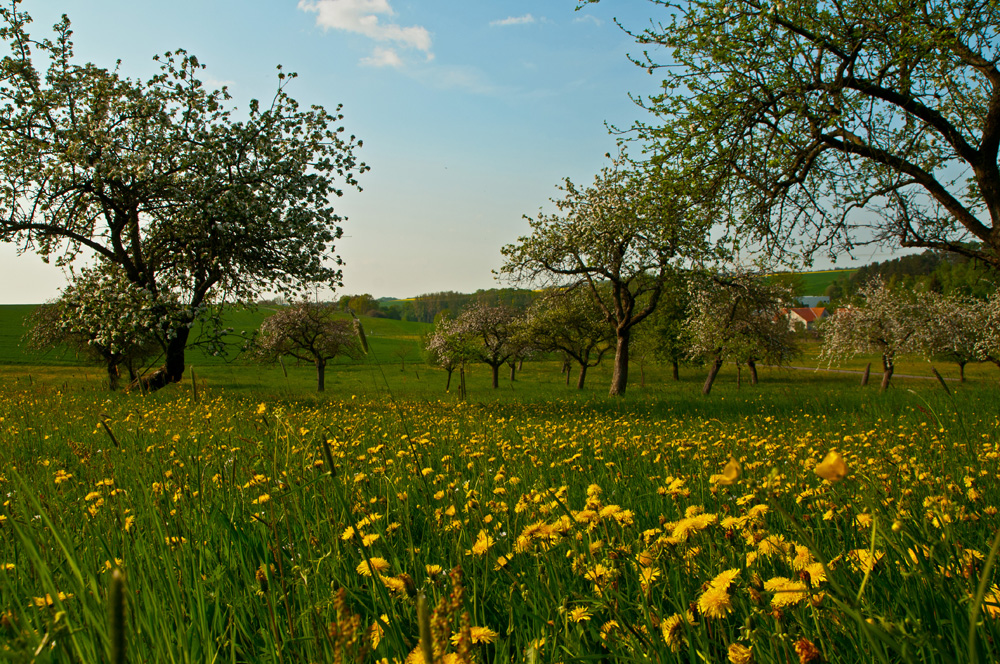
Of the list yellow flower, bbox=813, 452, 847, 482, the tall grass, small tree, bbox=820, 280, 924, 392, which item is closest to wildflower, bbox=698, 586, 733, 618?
the tall grass

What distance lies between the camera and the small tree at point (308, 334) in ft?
130

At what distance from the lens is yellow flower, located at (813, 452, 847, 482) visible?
1.91 ft

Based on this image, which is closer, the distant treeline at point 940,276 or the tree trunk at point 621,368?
the distant treeline at point 940,276

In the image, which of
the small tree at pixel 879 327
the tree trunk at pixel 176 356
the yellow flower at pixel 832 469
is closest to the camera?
the yellow flower at pixel 832 469

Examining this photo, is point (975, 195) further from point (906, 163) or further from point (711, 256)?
point (711, 256)

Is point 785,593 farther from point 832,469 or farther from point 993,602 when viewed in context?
point 832,469

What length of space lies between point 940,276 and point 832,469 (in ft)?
300

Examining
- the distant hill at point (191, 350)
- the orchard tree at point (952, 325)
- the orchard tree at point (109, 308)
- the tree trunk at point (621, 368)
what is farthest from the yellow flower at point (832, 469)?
the orchard tree at point (952, 325)

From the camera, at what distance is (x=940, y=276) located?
70688 millimetres

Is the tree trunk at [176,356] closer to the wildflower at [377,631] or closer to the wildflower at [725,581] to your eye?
the wildflower at [377,631]

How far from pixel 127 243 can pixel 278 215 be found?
471 cm

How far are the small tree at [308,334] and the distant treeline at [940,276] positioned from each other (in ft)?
114

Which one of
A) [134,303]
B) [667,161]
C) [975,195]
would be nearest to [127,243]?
[134,303]

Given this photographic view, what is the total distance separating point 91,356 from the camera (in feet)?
114
